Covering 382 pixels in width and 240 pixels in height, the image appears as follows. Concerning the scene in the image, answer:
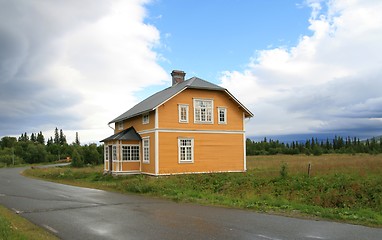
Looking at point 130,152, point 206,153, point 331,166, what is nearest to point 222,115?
point 206,153

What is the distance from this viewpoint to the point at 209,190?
18.7m

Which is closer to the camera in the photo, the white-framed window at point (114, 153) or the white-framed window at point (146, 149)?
the white-framed window at point (146, 149)

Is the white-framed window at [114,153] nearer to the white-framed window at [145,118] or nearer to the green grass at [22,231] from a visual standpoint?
the white-framed window at [145,118]

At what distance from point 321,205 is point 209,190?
20.8 ft

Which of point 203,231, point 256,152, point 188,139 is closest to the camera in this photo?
point 203,231

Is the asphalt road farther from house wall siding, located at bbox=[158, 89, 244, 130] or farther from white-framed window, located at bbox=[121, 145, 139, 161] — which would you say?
white-framed window, located at bbox=[121, 145, 139, 161]

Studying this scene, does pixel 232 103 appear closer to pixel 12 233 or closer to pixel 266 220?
pixel 266 220

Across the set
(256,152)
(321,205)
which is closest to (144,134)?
(321,205)

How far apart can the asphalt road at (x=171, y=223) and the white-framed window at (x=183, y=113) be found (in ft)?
48.5

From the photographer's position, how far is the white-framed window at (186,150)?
27.9 m

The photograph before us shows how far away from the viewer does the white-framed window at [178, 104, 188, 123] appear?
28.2 metres

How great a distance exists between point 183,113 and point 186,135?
1.72 m

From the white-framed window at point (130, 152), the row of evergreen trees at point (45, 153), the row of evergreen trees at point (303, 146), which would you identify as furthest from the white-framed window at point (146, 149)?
the row of evergreen trees at point (303, 146)

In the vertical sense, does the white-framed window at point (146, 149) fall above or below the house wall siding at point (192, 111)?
below
